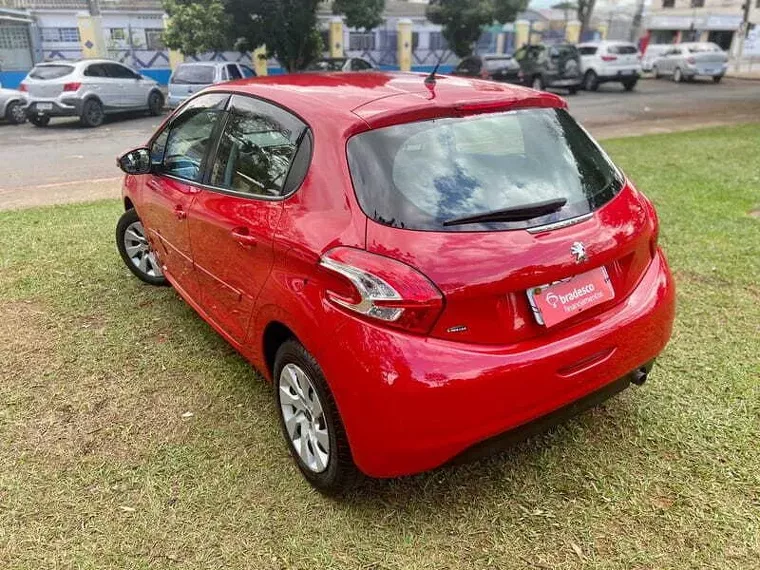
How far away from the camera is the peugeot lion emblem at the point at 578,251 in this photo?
237cm

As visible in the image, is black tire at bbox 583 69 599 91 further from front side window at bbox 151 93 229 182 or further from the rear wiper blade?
the rear wiper blade

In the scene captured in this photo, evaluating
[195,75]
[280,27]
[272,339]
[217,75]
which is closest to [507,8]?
[280,27]

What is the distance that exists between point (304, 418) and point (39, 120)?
1586 centimetres

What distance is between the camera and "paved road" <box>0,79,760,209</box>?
8.77 metres

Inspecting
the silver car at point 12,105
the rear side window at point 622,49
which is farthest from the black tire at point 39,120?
the rear side window at point 622,49

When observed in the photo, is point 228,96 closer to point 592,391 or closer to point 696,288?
point 592,391

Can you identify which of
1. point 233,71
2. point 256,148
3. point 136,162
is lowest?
point 233,71

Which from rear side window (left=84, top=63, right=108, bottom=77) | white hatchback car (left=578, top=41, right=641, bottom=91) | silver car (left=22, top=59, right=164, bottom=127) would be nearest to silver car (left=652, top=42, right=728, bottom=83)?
white hatchback car (left=578, top=41, right=641, bottom=91)

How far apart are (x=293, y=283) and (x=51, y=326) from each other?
2.52 metres

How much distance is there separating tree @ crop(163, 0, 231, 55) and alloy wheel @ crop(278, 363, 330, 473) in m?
21.5

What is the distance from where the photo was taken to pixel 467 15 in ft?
Answer: 97.9

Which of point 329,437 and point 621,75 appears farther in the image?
point 621,75

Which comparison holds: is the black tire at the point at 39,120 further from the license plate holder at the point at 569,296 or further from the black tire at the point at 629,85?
the black tire at the point at 629,85

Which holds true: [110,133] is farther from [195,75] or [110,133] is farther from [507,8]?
[507,8]
